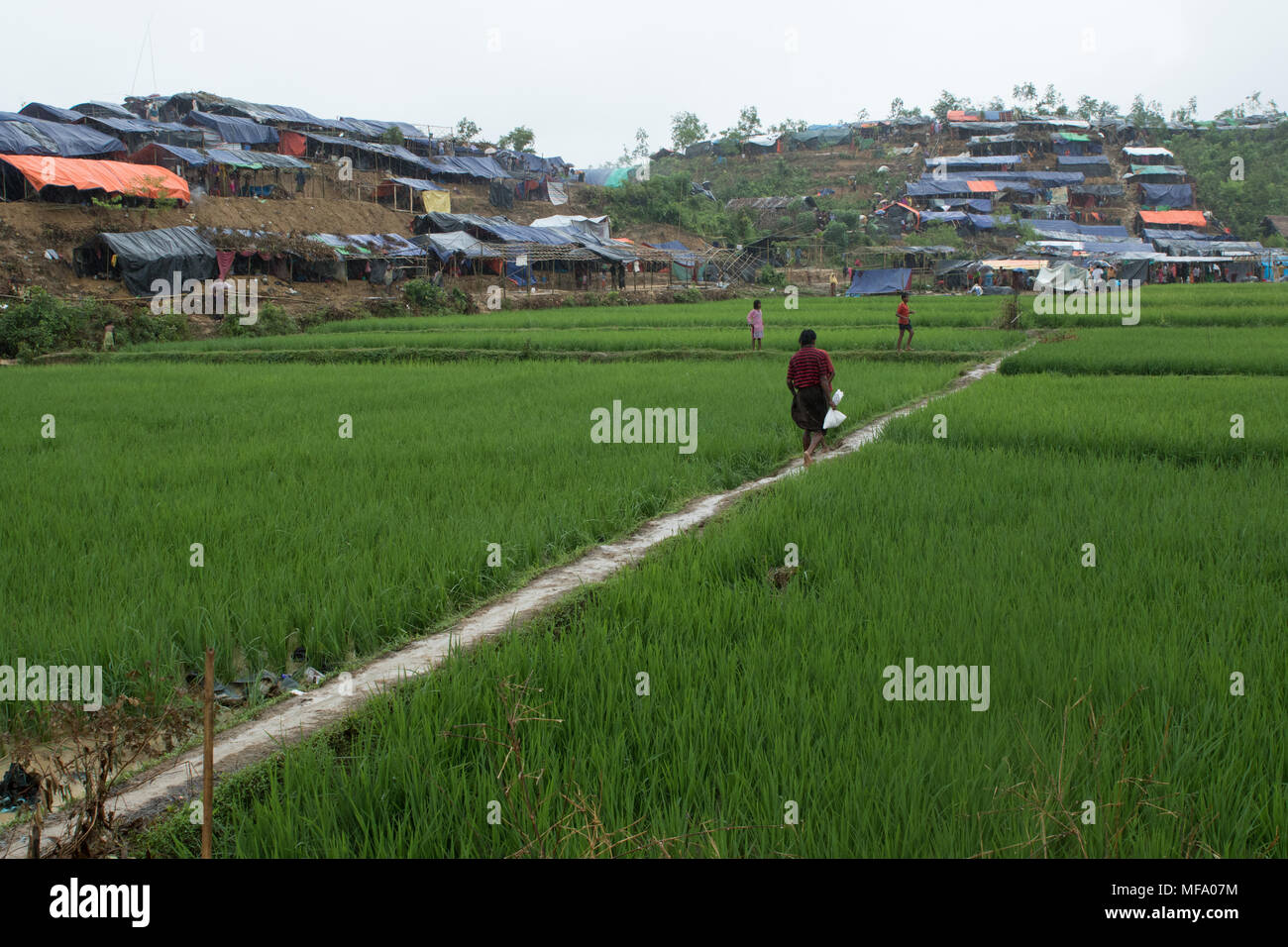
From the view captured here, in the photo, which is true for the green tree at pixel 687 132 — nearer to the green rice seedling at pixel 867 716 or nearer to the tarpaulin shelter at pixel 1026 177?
the tarpaulin shelter at pixel 1026 177

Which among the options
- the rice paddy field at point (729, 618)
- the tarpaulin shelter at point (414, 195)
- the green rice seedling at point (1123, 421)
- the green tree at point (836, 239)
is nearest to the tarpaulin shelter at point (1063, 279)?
the green tree at point (836, 239)

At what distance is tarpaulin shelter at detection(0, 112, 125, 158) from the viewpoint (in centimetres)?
2788

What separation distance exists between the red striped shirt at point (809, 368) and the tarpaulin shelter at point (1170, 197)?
5175 centimetres

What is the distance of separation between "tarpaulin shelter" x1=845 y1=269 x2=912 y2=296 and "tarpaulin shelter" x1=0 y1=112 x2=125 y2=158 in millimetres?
27359

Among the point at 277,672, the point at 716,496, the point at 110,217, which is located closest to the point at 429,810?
the point at 277,672

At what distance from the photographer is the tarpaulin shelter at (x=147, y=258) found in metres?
24.9

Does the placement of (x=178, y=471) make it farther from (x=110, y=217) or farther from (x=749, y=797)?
(x=110, y=217)

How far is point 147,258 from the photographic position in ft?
82.2

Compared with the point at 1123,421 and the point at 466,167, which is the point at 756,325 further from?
the point at 466,167

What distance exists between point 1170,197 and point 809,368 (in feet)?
172

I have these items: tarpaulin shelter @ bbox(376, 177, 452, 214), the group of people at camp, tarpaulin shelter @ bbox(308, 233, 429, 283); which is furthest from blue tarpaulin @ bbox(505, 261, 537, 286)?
the group of people at camp

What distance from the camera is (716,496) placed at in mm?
7285

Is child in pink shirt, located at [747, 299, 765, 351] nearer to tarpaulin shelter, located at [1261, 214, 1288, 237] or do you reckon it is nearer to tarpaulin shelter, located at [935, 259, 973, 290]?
tarpaulin shelter, located at [935, 259, 973, 290]
